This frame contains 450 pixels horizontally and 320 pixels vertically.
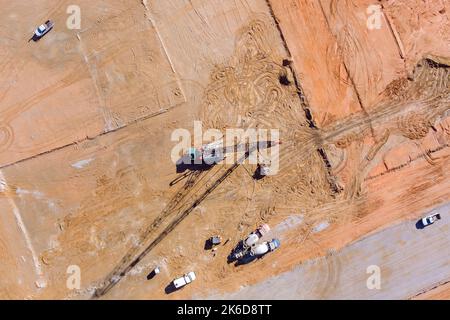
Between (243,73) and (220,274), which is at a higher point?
(243,73)

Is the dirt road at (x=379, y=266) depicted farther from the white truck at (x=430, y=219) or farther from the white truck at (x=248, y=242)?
the white truck at (x=248, y=242)

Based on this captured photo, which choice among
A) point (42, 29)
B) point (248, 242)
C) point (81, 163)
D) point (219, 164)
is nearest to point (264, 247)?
point (248, 242)

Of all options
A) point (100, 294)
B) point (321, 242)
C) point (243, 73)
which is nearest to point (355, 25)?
point (243, 73)

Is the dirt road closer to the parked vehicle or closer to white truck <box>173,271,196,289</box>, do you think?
the parked vehicle

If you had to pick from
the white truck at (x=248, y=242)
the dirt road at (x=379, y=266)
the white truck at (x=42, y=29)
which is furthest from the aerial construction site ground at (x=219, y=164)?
the white truck at (x=248, y=242)

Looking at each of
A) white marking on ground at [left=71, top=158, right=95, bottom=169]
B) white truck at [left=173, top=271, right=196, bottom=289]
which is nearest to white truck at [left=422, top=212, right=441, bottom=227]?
white truck at [left=173, top=271, right=196, bottom=289]
